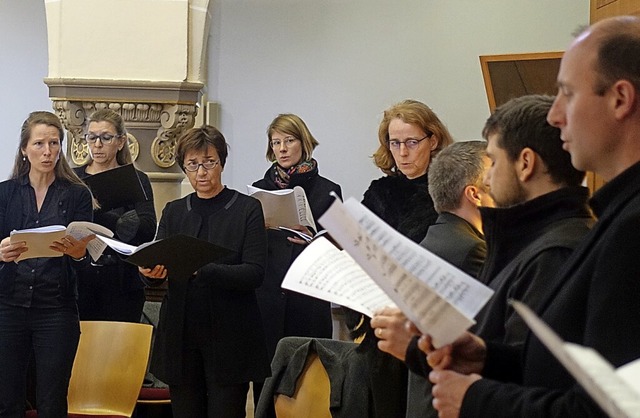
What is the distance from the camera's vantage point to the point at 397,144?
11.4ft

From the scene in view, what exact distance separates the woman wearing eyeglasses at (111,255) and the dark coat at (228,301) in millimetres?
614

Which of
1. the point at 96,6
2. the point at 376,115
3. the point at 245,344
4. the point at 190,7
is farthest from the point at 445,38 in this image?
the point at 245,344

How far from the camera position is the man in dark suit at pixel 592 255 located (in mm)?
1308

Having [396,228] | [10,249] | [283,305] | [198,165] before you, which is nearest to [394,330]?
[396,228]

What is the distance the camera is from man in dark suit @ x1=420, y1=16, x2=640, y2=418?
1308 millimetres

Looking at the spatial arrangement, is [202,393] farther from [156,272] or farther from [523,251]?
[523,251]

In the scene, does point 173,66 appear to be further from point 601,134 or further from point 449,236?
point 601,134

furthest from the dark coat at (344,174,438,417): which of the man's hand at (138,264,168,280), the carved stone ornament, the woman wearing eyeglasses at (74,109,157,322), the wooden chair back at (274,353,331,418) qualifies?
the carved stone ornament

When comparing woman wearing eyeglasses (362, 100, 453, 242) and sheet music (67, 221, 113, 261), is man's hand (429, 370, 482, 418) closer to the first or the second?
woman wearing eyeglasses (362, 100, 453, 242)

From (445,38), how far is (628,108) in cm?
507

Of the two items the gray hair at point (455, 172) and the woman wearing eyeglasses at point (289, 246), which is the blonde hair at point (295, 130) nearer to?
the woman wearing eyeglasses at point (289, 246)

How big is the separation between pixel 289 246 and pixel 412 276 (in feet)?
9.80

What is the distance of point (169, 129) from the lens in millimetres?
5137

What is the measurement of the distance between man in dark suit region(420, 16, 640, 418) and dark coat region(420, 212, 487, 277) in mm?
867
